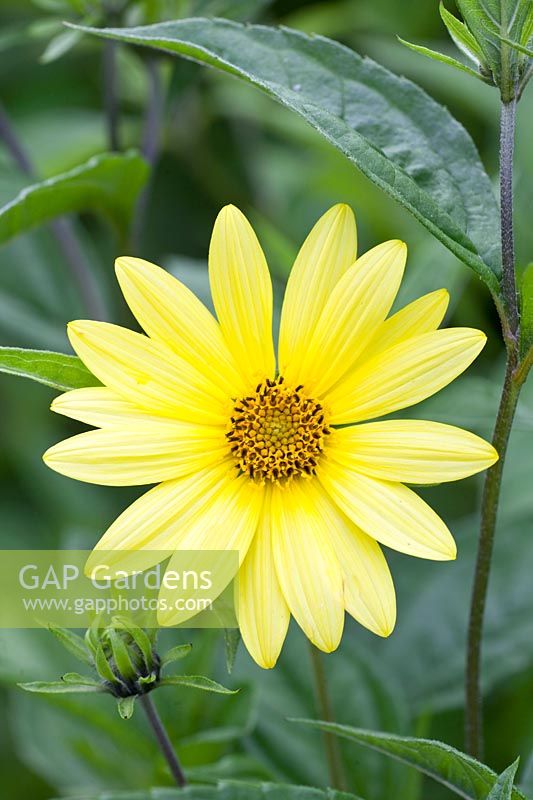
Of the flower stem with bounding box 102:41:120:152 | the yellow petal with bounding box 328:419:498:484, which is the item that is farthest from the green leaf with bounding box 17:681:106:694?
the flower stem with bounding box 102:41:120:152

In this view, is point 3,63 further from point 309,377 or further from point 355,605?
point 355,605

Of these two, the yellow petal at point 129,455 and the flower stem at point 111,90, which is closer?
the yellow petal at point 129,455

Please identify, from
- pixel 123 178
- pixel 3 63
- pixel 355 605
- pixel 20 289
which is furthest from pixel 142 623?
pixel 3 63

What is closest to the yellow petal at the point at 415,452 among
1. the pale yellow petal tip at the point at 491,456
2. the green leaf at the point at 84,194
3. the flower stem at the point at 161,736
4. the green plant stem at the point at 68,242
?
the pale yellow petal tip at the point at 491,456

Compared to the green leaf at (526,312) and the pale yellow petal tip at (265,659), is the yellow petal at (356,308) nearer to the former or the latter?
the green leaf at (526,312)

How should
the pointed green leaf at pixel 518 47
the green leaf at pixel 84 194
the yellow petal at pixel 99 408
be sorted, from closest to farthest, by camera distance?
the pointed green leaf at pixel 518 47 < the yellow petal at pixel 99 408 < the green leaf at pixel 84 194

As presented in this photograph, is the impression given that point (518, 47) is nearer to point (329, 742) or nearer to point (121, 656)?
point (121, 656)

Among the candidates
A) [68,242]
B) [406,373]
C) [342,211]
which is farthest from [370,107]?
[68,242]
